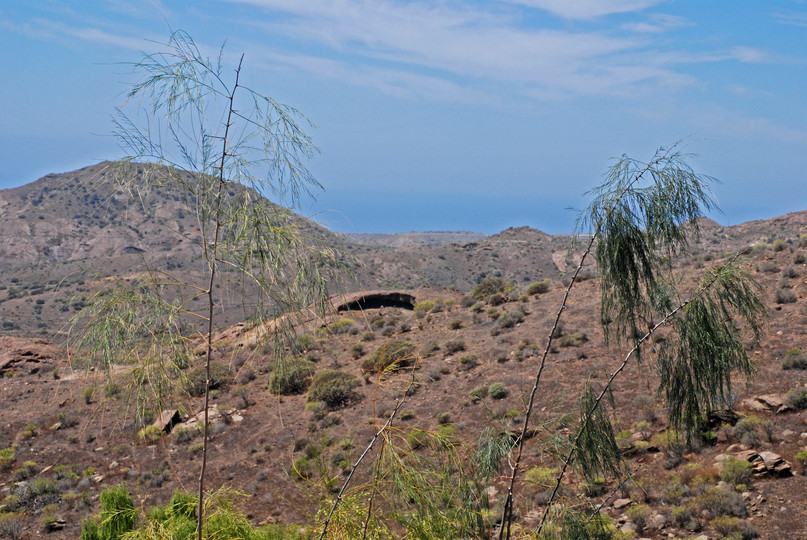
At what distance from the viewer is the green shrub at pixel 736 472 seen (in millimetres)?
9859

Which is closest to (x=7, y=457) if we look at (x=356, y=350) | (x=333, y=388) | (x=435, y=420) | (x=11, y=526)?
(x=11, y=526)

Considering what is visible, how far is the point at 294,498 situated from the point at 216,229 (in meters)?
12.1

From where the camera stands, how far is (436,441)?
11.6 feet

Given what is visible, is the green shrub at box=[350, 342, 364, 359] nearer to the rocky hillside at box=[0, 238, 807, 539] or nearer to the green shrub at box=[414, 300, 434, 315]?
the rocky hillside at box=[0, 238, 807, 539]

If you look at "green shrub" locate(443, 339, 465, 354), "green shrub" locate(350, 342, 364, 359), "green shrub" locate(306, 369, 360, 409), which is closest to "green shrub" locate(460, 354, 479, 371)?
"green shrub" locate(443, 339, 465, 354)

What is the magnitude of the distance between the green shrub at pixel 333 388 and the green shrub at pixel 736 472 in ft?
39.6

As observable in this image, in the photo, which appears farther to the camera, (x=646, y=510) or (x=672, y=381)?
(x=646, y=510)

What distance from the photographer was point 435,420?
1627 cm

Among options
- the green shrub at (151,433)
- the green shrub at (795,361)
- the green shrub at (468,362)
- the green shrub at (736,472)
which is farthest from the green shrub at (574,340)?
the green shrub at (151,433)

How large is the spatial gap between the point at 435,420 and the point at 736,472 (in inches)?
325

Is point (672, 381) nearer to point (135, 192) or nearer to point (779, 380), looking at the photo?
point (135, 192)

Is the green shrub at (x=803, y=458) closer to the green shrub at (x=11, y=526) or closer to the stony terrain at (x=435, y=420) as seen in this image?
the stony terrain at (x=435, y=420)

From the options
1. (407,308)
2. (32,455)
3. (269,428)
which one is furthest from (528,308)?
(32,455)

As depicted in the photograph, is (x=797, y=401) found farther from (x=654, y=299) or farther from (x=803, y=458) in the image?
(x=654, y=299)
